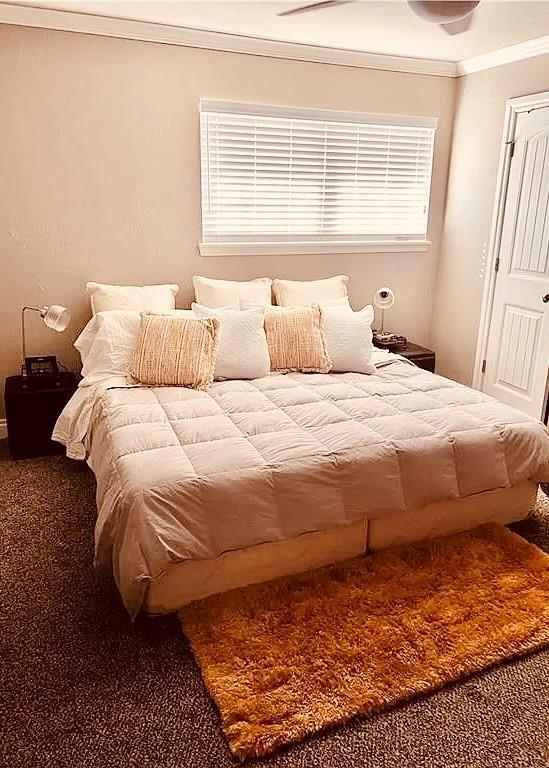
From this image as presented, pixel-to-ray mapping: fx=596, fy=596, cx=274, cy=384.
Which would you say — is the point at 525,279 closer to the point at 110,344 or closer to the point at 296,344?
the point at 296,344

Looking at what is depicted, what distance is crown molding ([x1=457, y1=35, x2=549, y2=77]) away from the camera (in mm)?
3657

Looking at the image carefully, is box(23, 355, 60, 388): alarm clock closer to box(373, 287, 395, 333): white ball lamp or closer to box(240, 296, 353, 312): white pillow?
box(240, 296, 353, 312): white pillow

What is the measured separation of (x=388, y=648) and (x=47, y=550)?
5.00ft

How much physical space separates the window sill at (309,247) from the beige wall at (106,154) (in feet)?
0.21

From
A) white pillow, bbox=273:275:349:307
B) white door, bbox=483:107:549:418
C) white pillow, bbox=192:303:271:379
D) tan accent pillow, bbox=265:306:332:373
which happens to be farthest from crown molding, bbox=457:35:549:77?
white pillow, bbox=192:303:271:379

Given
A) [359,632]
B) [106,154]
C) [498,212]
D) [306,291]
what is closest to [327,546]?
[359,632]

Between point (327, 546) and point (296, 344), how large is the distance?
4.66ft

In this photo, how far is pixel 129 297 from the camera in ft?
12.1

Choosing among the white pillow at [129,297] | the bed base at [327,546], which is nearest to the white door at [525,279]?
the bed base at [327,546]

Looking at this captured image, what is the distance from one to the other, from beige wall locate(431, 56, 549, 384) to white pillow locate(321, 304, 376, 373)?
1285 mm

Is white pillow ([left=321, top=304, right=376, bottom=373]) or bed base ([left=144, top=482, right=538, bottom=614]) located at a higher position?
white pillow ([left=321, top=304, right=376, bottom=373])

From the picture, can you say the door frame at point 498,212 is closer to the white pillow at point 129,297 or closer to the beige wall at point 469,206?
the beige wall at point 469,206

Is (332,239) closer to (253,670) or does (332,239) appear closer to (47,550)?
(47,550)

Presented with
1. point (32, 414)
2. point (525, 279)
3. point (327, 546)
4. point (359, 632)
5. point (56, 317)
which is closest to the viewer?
point (359, 632)
